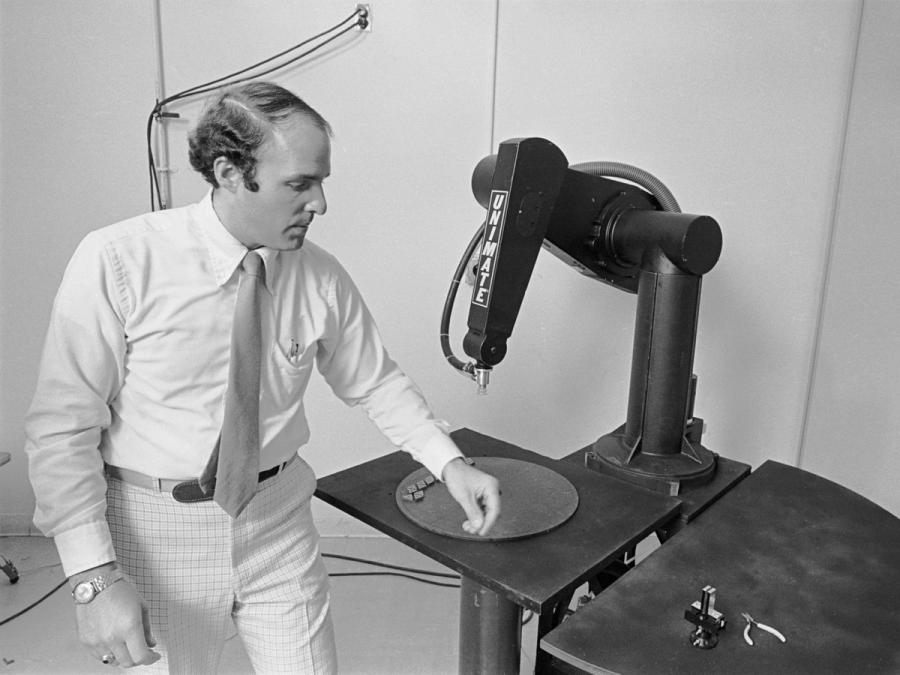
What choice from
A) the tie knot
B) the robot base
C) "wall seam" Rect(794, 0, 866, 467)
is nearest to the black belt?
the tie knot

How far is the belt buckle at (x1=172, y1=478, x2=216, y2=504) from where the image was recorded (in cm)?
112

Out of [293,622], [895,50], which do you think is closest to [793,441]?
[895,50]

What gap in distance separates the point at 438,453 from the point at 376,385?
0.66 feet

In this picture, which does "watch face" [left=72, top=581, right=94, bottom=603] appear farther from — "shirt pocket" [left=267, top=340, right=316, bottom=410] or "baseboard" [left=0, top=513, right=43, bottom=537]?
"baseboard" [left=0, top=513, right=43, bottom=537]

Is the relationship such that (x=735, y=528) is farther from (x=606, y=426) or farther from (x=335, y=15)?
(x=335, y=15)

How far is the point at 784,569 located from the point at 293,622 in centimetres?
82

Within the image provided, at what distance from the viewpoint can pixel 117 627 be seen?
96 centimetres

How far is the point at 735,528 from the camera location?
3.82 feet

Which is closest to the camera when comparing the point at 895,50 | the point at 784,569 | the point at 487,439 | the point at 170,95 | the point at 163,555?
the point at 784,569

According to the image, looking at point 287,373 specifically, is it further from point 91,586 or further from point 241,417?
point 91,586

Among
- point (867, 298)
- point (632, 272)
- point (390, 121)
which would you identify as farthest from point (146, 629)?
point (867, 298)

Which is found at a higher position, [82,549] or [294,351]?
[294,351]

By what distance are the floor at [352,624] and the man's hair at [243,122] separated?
1506 millimetres

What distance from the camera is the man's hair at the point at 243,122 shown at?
3.49 ft
